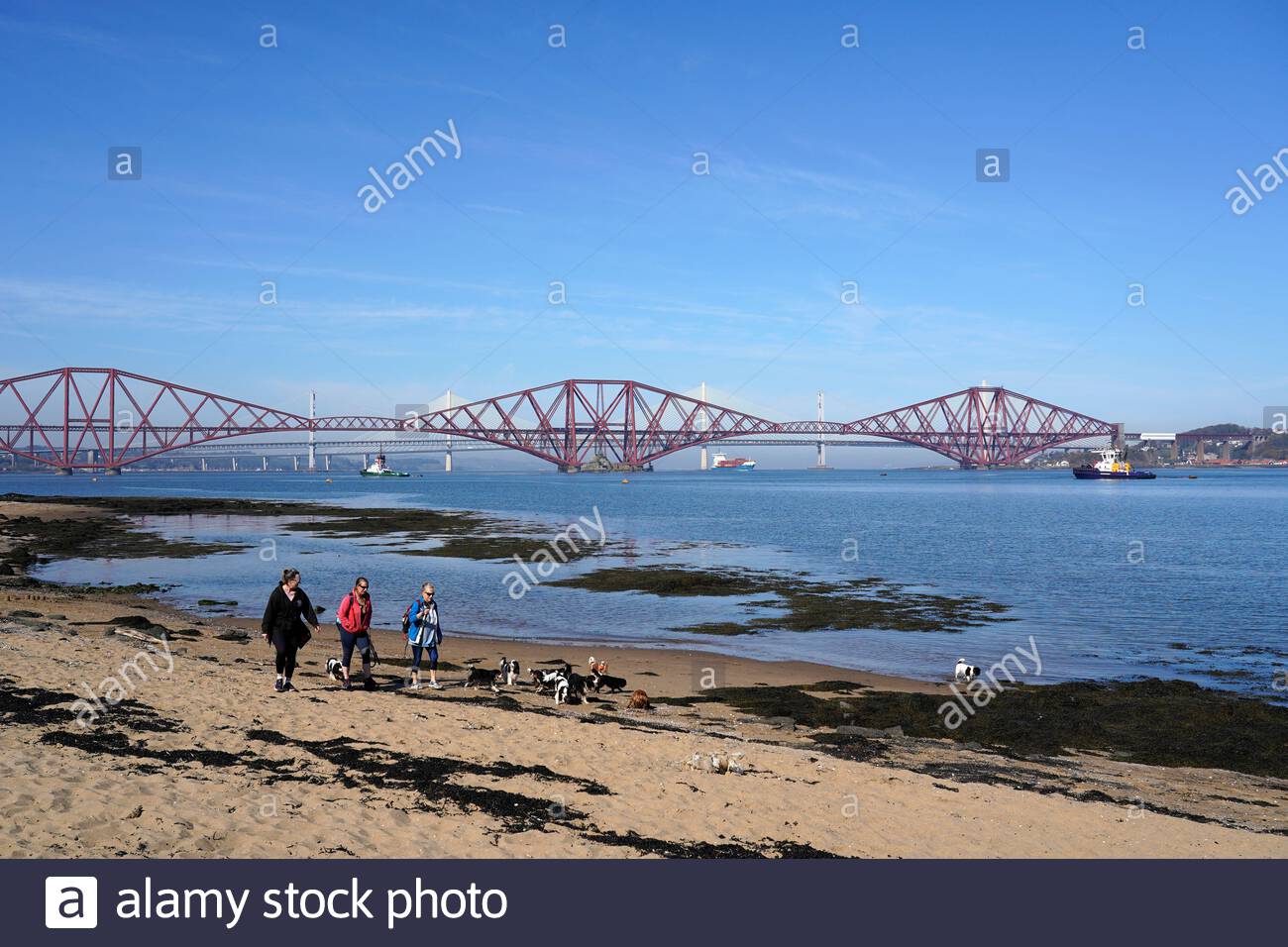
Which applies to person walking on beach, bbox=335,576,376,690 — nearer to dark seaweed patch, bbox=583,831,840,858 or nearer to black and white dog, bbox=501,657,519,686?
black and white dog, bbox=501,657,519,686

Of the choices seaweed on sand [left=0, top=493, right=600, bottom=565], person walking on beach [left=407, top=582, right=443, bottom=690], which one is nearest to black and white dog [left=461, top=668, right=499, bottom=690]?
person walking on beach [left=407, top=582, right=443, bottom=690]

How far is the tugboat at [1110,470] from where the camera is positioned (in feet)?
531

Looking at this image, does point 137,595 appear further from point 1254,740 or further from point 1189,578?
point 1189,578

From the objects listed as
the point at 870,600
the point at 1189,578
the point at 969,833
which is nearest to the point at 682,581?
the point at 870,600

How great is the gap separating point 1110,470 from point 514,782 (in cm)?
17311

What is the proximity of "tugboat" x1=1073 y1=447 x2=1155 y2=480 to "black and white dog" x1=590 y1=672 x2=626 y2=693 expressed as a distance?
167 m

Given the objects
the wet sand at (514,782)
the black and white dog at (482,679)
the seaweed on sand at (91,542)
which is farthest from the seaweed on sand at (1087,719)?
the seaweed on sand at (91,542)

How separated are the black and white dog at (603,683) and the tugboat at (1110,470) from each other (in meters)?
167

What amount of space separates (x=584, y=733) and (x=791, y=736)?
2.65 m

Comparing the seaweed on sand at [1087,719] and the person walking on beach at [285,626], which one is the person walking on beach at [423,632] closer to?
the person walking on beach at [285,626]

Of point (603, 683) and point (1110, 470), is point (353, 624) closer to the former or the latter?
point (603, 683)

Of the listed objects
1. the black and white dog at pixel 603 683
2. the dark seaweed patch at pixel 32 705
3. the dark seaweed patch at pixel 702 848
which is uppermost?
the dark seaweed patch at pixel 32 705

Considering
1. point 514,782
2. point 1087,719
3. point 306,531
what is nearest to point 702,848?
point 514,782

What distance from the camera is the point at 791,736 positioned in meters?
11.6
